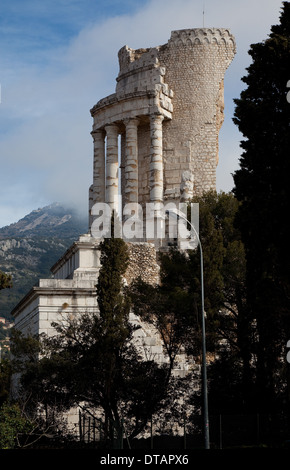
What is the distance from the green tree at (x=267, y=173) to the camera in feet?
84.8

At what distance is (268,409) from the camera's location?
1235 inches

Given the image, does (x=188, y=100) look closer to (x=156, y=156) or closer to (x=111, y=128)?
(x=156, y=156)

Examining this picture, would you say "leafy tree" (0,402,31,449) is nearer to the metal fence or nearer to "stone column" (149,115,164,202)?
the metal fence

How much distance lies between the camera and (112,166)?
172ft

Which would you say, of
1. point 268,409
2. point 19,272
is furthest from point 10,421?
point 19,272

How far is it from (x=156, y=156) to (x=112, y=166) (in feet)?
10.8

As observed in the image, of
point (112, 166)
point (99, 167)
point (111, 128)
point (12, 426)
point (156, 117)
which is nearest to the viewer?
point (12, 426)

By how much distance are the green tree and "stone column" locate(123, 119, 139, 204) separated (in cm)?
2303

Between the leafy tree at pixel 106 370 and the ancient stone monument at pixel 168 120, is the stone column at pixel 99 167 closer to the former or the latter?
the ancient stone monument at pixel 168 120

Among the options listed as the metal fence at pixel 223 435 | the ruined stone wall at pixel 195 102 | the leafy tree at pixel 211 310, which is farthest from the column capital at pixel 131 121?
the metal fence at pixel 223 435

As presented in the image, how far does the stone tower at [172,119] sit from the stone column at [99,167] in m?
0.75

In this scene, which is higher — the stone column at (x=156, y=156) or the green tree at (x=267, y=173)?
the stone column at (x=156, y=156)

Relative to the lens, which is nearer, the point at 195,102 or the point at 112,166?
the point at 195,102

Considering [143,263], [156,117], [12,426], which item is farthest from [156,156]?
[12,426]
